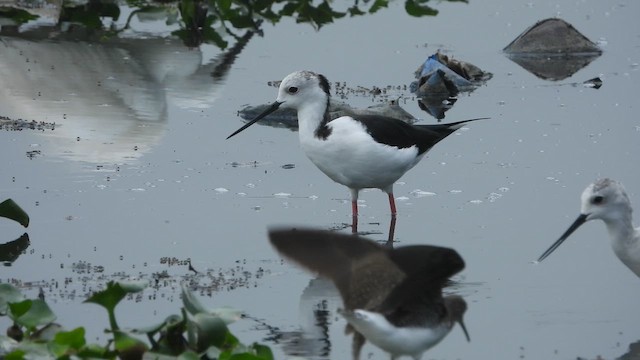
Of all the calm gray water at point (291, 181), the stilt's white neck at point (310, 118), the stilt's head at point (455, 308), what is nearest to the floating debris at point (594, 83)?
the calm gray water at point (291, 181)

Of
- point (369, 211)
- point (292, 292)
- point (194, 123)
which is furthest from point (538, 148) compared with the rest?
point (292, 292)

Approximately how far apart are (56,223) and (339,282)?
3201mm

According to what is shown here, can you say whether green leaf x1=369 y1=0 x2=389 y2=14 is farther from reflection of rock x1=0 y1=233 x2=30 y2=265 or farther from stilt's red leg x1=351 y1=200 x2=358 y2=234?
reflection of rock x1=0 y1=233 x2=30 y2=265

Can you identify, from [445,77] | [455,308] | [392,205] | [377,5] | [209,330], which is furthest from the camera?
[377,5]

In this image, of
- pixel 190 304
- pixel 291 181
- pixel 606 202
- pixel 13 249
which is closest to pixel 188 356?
pixel 190 304

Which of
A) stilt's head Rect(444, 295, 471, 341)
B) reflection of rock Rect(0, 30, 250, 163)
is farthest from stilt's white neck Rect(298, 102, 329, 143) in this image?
stilt's head Rect(444, 295, 471, 341)

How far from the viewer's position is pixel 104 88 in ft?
39.5

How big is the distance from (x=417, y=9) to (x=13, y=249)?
7.99 m

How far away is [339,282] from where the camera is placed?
5922 mm

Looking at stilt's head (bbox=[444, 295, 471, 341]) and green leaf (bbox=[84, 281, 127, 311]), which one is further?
stilt's head (bbox=[444, 295, 471, 341])

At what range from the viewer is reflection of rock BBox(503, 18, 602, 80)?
1359cm

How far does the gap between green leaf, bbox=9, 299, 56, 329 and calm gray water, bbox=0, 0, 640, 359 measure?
0.84 meters

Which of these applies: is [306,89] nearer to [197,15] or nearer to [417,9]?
[197,15]

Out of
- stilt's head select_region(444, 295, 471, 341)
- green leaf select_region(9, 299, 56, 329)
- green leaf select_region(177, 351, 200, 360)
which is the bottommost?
green leaf select_region(9, 299, 56, 329)
